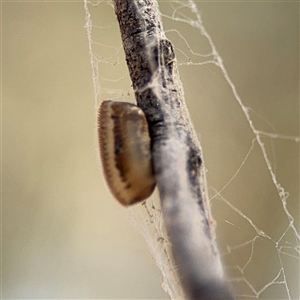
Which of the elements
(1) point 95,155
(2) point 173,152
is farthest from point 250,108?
(2) point 173,152

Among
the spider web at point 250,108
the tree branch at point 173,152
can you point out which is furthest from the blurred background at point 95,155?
the tree branch at point 173,152

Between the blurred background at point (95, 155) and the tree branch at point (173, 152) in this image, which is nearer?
the tree branch at point (173, 152)

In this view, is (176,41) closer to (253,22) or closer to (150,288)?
(253,22)

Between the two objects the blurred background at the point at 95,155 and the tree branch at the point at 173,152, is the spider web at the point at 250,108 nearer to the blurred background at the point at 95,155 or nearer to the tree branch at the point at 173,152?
the blurred background at the point at 95,155

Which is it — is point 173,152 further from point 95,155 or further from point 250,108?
point 250,108

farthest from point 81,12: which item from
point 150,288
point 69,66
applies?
point 150,288

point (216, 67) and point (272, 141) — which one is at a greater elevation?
point (216, 67)
